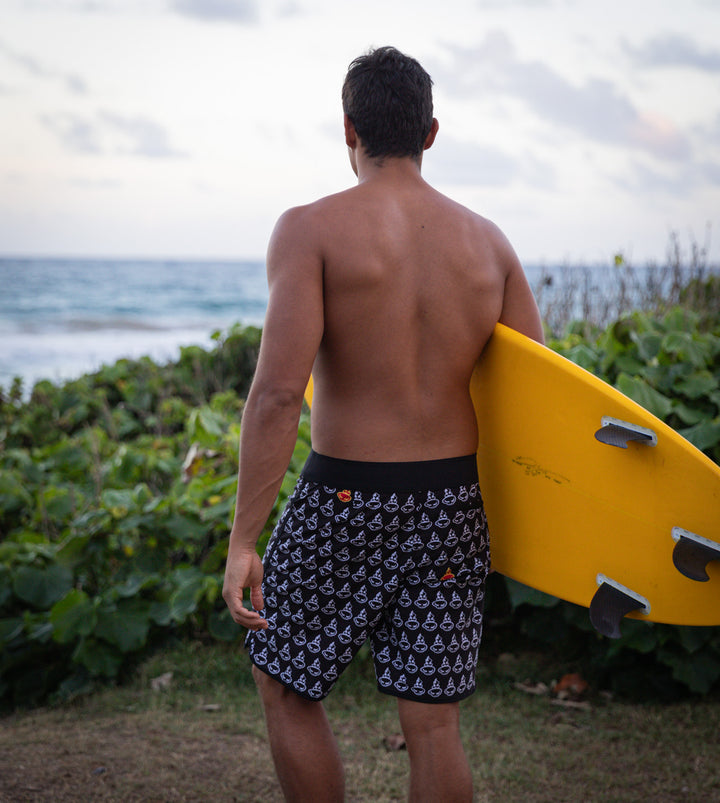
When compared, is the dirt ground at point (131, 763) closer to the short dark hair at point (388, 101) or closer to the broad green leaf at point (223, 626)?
the broad green leaf at point (223, 626)

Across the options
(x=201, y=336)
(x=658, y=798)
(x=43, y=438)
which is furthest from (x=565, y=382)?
(x=201, y=336)

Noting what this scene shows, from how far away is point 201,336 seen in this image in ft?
71.1

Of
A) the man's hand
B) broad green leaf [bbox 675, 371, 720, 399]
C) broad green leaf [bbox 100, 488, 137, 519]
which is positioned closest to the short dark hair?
the man's hand

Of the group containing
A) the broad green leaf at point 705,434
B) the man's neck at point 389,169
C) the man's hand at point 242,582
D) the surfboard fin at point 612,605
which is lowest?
the surfboard fin at point 612,605

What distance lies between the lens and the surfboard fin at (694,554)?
2.06 meters

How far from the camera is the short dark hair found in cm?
188

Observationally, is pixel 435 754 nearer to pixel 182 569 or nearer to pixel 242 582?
pixel 242 582

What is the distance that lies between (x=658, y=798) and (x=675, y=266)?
13.8ft

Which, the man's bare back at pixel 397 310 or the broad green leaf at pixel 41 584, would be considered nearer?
the man's bare back at pixel 397 310

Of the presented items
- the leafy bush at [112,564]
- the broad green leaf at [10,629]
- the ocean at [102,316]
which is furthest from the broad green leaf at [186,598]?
the ocean at [102,316]

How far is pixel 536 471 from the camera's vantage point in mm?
2223

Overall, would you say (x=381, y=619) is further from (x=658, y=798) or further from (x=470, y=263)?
(x=658, y=798)

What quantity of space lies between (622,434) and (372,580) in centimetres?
73

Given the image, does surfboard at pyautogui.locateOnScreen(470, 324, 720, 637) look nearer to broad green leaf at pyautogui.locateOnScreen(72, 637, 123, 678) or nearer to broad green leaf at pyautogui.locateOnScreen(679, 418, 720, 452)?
broad green leaf at pyautogui.locateOnScreen(679, 418, 720, 452)
